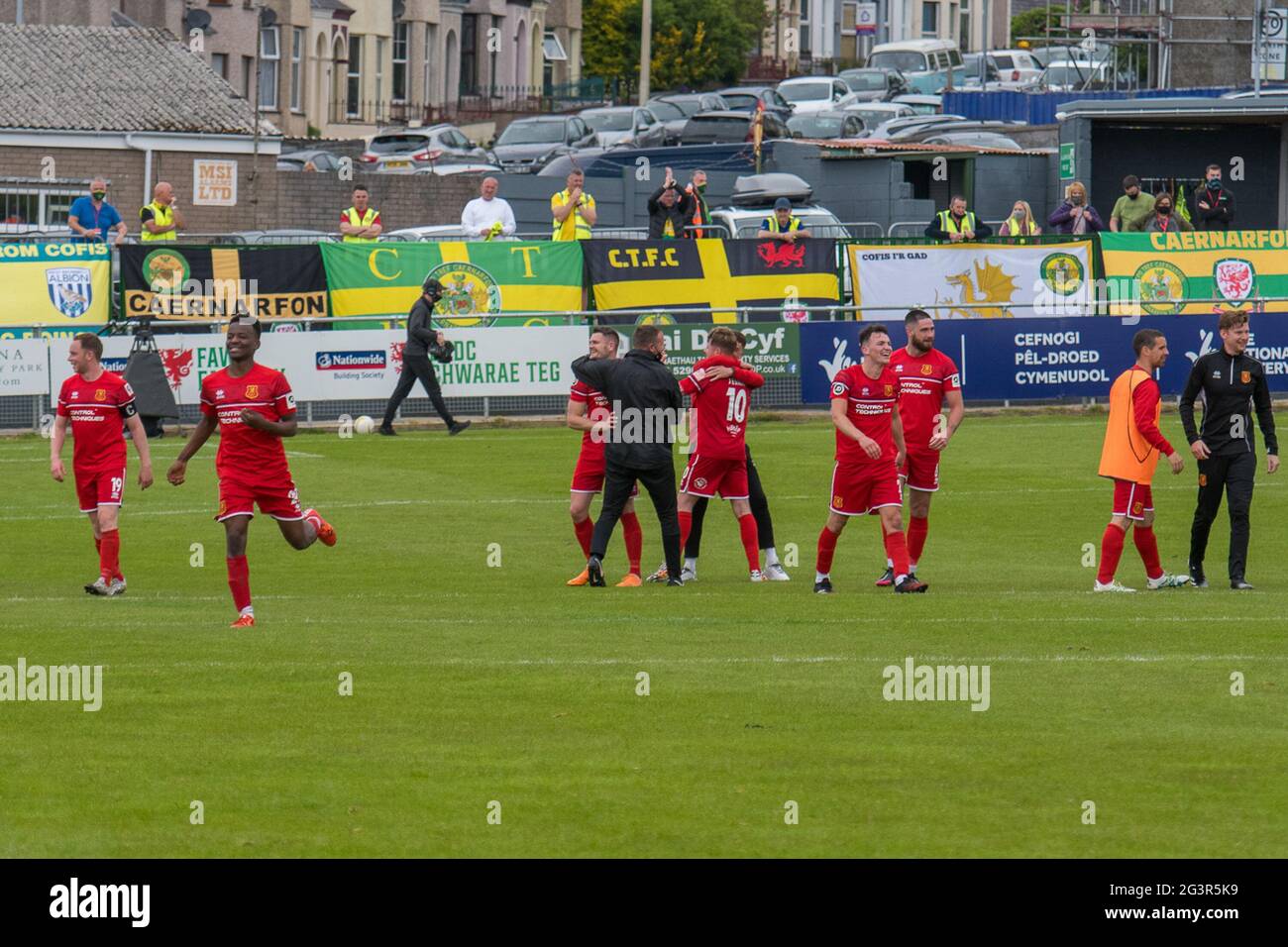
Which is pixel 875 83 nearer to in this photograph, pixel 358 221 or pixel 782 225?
pixel 782 225

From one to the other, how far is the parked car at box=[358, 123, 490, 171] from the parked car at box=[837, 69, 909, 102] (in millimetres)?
16692

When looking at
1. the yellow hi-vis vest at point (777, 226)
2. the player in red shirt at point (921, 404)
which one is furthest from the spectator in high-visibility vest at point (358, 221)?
the player in red shirt at point (921, 404)

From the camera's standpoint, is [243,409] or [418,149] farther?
[418,149]

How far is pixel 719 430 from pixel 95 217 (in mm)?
18920

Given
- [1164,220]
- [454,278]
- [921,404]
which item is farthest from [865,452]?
[1164,220]

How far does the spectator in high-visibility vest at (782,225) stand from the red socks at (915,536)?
15228 millimetres

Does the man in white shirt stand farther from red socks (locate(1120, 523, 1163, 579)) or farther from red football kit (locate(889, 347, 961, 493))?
red socks (locate(1120, 523, 1163, 579))

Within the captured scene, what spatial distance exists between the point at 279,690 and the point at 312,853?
3488mm

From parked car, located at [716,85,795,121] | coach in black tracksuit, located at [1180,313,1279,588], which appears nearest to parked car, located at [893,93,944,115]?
parked car, located at [716,85,795,121]

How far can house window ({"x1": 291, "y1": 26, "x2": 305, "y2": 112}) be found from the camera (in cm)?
7700

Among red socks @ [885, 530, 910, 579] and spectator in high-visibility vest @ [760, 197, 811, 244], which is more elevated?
spectator in high-visibility vest @ [760, 197, 811, 244]

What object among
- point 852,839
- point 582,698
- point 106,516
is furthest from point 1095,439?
point 852,839

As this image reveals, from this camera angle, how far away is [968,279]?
32438mm
